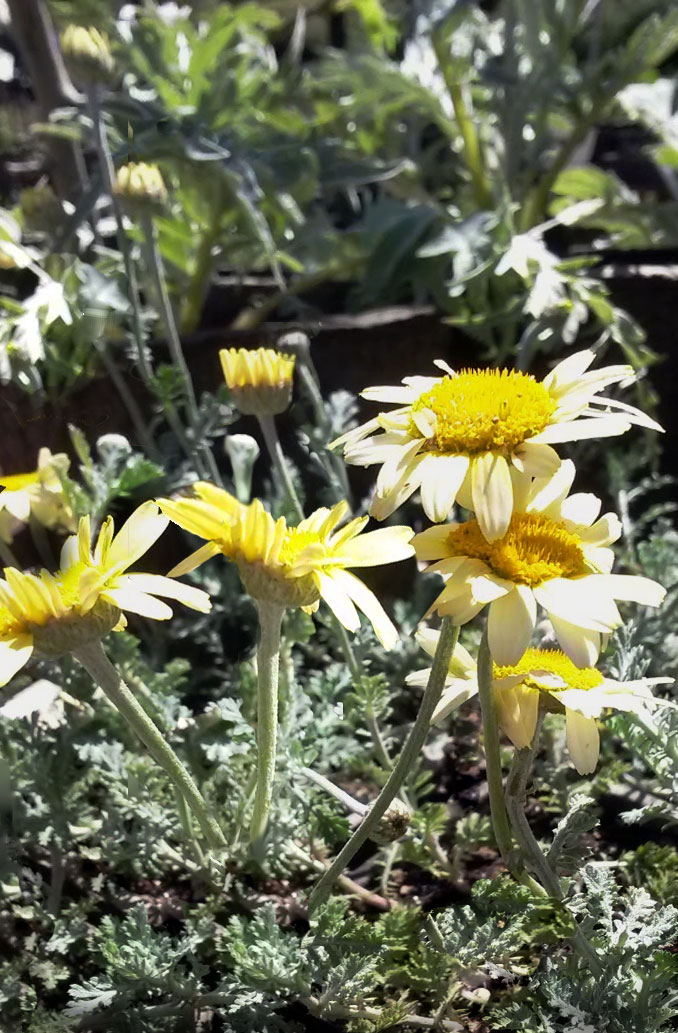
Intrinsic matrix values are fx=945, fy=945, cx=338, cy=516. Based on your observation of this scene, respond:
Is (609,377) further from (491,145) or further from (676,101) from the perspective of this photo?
(491,145)

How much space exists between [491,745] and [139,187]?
0.75m

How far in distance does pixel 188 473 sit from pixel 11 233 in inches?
15.7

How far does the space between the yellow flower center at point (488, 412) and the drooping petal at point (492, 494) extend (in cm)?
1

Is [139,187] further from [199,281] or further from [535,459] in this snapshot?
[535,459]

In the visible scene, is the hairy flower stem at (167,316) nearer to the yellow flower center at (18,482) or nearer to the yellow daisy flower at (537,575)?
the yellow flower center at (18,482)

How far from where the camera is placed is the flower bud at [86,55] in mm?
1141

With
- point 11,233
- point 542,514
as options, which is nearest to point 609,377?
point 542,514

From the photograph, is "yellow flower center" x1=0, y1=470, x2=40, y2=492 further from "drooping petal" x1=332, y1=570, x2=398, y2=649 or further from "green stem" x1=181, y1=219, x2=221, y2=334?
"drooping petal" x1=332, y1=570, x2=398, y2=649

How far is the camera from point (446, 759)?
1.11m

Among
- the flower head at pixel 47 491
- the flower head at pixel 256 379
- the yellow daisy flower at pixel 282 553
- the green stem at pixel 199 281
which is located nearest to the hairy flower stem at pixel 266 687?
the yellow daisy flower at pixel 282 553

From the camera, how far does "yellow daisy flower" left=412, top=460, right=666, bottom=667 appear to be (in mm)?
571

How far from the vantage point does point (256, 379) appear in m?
0.88

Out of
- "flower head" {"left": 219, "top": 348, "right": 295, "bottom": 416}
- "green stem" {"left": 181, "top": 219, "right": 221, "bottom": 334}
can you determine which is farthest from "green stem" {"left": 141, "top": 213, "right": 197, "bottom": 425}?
"green stem" {"left": 181, "top": 219, "right": 221, "bottom": 334}

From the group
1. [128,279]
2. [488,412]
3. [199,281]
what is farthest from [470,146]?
[488,412]
